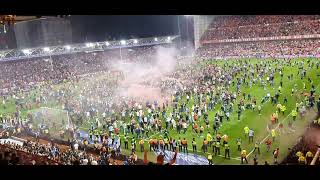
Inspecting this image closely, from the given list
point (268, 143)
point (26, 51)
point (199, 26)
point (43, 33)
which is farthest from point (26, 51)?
point (268, 143)

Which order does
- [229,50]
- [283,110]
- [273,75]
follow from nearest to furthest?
[283,110] → [273,75] → [229,50]

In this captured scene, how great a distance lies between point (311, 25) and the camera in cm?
3922

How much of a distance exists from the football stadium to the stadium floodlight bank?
0.13m

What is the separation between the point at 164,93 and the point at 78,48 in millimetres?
15395

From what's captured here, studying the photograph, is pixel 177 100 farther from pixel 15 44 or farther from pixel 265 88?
pixel 15 44

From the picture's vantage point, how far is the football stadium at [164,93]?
17250 millimetres

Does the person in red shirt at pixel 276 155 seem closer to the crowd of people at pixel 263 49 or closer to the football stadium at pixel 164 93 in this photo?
the football stadium at pixel 164 93

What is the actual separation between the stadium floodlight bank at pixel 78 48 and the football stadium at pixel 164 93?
0.43ft

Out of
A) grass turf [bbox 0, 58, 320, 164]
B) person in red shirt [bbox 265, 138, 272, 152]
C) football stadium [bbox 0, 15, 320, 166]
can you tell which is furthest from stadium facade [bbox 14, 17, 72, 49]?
person in red shirt [bbox 265, 138, 272, 152]

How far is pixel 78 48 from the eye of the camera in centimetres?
3900

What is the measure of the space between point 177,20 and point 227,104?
23122 mm

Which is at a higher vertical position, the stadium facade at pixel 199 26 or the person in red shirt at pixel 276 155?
the stadium facade at pixel 199 26

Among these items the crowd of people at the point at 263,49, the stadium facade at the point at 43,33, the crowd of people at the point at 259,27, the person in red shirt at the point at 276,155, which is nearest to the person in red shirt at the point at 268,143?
the person in red shirt at the point at 276,155
